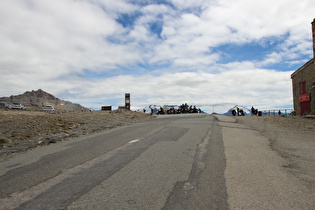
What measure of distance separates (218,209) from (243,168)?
2386mm

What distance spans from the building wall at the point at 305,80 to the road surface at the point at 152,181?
1060 inches

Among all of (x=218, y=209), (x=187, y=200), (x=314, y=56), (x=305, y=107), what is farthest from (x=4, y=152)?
(x=305, y=107)

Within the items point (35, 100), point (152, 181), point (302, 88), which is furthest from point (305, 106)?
point (35, 100)

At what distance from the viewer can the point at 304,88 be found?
3123 cm

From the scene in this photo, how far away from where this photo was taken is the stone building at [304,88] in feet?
94.1

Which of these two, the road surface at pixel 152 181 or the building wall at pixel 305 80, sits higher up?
the building wall at pixel 305 80

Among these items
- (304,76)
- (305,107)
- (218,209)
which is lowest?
(218,209)

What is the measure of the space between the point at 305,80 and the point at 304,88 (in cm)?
110

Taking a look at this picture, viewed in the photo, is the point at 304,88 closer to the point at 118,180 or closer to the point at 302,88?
the point at 302,88

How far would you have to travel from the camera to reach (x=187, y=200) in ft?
12.2

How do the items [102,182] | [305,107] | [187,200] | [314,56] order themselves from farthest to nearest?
1. [305,107]
2. [314,56]
3. [102,182]
4. [187,200]

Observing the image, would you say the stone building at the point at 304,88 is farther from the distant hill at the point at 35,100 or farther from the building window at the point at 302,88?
the distant hill at the point at 35,100

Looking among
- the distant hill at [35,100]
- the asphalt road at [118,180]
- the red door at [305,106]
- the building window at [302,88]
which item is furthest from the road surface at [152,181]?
the distant hill at [35,100]

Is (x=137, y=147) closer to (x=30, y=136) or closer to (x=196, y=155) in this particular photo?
(x=196, y=155)
